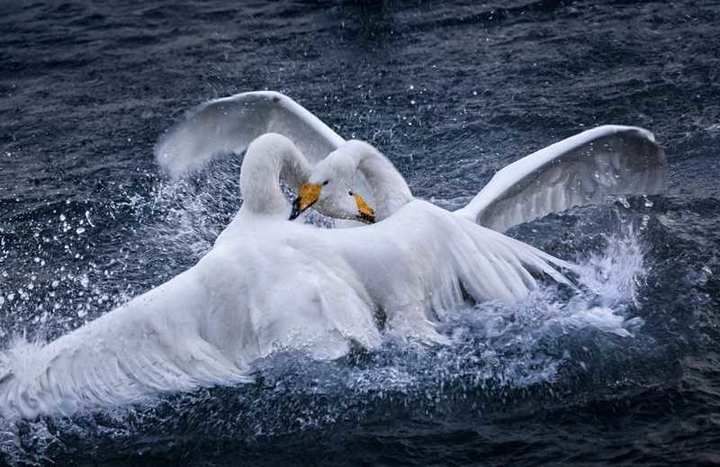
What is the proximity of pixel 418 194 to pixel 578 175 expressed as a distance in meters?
1.72

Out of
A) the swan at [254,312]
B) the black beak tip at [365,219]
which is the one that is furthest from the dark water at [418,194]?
the black beak tip at [365,219]

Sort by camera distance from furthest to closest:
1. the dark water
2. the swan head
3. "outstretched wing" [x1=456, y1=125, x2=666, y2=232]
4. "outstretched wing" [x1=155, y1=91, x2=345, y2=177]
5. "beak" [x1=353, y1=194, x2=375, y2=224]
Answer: "outstretched wing" [x1=155, y1=91, x2=345, y2=177]
"outstretched wing" [x1=456, y1=125, x2=666, y2=232]
"beak" [x1=353, y1=194, x2=375, y2=224]
the swan head
the dark water

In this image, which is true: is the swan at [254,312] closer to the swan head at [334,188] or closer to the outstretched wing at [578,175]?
the swan head at [334,188]

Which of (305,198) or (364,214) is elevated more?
(305,198)

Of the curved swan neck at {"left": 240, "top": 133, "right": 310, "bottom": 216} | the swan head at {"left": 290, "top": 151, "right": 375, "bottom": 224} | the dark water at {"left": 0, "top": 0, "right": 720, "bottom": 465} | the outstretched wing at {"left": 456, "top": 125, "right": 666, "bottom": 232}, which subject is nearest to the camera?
the dark water at {"left": 0, "top": 0, "right": 720, "bottom": 465}

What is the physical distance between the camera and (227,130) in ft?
32.2

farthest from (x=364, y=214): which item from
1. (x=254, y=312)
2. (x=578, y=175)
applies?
(x=578, y=175)

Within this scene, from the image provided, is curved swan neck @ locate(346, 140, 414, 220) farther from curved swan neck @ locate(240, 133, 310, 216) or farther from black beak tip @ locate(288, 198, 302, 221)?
black beak tip @ locate(288, 198, 302, 221)

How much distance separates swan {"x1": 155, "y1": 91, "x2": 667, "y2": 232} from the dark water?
42 cm

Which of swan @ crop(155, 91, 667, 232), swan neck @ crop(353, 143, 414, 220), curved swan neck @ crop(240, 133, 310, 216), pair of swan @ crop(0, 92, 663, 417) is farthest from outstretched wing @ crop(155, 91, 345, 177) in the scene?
curved swan neck @ crop(240, 133, 310, 216)

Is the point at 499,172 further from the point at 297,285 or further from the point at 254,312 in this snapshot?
the point at 254,312

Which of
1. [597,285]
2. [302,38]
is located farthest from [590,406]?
[302,38]

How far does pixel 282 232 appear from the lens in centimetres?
735

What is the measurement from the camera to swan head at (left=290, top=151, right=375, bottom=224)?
7957 millimetres
